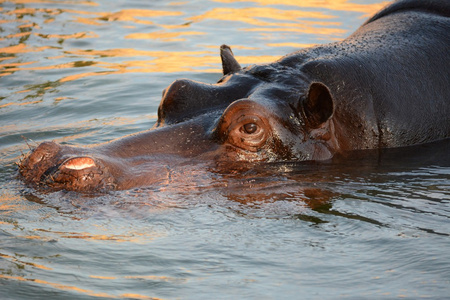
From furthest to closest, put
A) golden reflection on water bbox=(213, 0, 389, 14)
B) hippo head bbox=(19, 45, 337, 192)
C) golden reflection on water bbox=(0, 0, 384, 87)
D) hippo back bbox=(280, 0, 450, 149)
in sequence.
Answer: golden reflection on water bbox=(213, 0, 389, 14)
golden reflection on water bbox=(0, 0, 384, 87)
hippo back bbox=(280, 0, 450, 149)
hippo head bbox=(19, 45, 337, 192)

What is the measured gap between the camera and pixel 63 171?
5633 millimetres

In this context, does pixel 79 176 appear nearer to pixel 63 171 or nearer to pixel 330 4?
pixel 63 171

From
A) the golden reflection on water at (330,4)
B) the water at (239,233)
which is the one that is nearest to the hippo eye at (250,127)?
the water at (239,233)

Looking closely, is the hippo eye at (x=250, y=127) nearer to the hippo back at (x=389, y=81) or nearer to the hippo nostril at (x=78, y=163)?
the hippo back at (x=389, y=81)

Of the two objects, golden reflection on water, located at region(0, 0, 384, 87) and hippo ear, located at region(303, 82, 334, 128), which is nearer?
hippo ear, located at region(303, 82, 334, 128)

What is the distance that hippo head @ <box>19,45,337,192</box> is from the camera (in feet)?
19.0

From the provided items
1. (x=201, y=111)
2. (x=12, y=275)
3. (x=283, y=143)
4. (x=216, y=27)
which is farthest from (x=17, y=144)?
(x=216, y=27)

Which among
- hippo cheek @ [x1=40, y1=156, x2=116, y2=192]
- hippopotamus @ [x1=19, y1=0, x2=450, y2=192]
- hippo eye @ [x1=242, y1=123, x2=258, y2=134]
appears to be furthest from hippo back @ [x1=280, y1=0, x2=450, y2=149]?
hippo cheek @ [x1=40, y1=156, x2=116, y2=192]

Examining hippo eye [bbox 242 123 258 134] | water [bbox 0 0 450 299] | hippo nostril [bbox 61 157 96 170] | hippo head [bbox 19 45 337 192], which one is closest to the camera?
water [bbox 0 0 450 299]

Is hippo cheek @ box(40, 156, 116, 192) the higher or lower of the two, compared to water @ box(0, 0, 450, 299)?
higher

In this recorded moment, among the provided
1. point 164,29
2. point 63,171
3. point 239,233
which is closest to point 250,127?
point 239,233

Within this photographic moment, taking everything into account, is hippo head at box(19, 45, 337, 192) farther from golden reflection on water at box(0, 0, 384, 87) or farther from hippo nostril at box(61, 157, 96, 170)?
golden reflection on water at box(0, 0, 384, 87)

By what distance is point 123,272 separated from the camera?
4859 millimetres

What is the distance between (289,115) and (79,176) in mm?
1999
